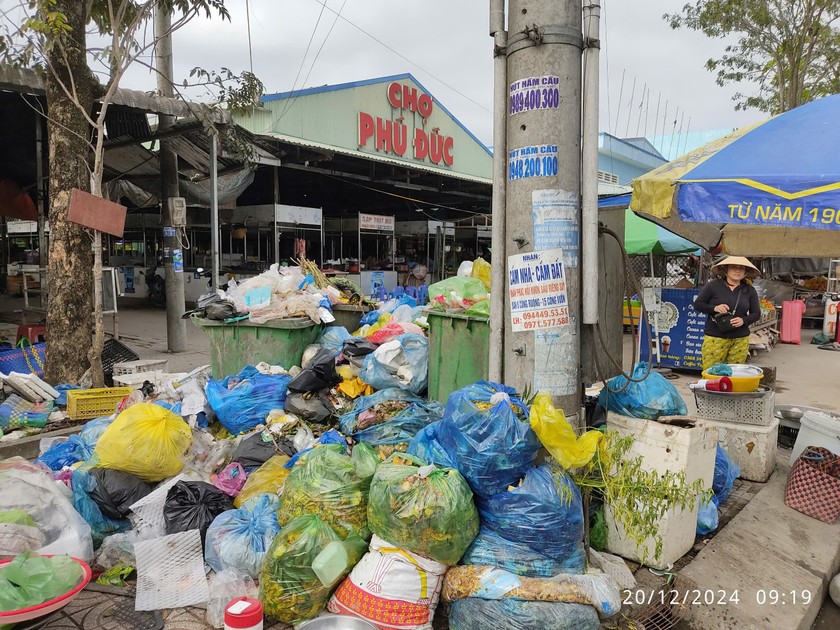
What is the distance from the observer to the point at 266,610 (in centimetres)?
259

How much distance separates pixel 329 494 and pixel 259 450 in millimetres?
1298

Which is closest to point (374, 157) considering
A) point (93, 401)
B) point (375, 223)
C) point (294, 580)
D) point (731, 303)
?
point (375, 223)

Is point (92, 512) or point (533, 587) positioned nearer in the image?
point (533, 587)

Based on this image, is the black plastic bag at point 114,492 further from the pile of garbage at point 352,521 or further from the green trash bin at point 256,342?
the green trash bin at point 256,342

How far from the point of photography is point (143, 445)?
3.47m

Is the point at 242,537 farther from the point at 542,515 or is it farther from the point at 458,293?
the point at 458,293

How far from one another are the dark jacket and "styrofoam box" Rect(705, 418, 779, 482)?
54.5 inches

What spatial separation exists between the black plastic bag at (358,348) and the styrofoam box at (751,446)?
2.79m

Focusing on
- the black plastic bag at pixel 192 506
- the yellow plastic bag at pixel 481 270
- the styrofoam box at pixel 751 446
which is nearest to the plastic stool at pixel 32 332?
the black plastic bag at pixel 192 506

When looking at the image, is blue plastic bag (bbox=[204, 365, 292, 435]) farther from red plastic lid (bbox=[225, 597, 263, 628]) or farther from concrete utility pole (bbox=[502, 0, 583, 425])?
concrete utility pole (bbox=[502, 0, 583, 425])

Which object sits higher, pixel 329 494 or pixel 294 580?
pixel 329 494

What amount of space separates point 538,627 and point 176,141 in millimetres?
9227

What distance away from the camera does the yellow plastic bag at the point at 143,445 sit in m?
3.45

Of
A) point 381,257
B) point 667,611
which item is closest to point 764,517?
point 667,611
